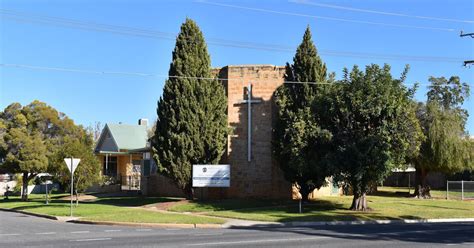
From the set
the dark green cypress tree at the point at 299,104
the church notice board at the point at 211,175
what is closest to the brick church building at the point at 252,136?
the dark green cypress tree at the point at 299,104

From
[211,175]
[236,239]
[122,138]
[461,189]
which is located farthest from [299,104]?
[122,138]

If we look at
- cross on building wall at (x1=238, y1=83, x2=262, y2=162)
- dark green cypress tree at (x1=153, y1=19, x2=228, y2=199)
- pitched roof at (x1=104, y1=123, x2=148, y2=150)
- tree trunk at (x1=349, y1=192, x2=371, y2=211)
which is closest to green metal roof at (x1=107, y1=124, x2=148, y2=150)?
pitched roof at (x1=104, y1=123, x2=148, y2=150)

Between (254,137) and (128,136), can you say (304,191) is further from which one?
(128,136)

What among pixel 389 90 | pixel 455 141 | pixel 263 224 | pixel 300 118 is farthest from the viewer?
pixel 455 141

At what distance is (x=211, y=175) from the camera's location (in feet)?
96.9

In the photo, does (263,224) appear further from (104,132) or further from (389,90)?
(104,132)

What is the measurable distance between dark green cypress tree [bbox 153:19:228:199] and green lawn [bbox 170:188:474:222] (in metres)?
2.60

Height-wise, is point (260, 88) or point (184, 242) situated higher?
point (260, 88)

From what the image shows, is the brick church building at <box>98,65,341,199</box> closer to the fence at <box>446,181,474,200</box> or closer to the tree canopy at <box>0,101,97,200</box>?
the tree canopy at <box>0,101,97,200</box>

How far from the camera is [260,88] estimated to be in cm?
3244

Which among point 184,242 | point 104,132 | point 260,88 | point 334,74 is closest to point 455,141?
point 334,74

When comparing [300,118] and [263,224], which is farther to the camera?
[300,118]

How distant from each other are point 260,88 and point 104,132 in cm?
2593

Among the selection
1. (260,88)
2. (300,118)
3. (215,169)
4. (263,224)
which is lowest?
(263,224)
